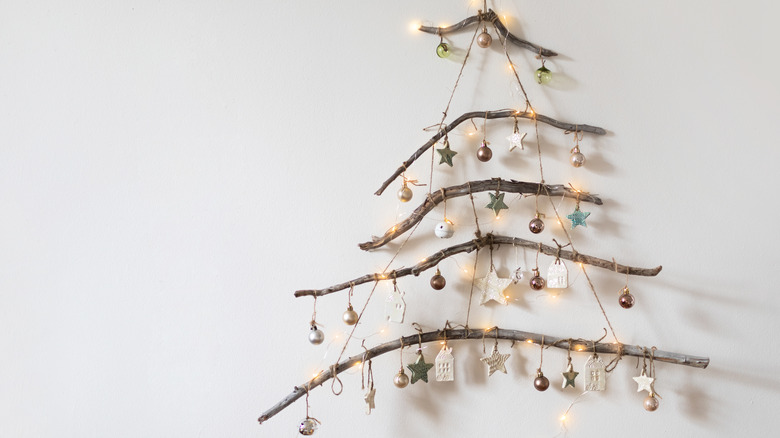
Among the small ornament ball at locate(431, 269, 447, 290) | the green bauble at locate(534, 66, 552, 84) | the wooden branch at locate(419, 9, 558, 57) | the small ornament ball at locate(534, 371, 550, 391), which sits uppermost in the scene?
the wooden branch at locate(419, 9, 558, 57)

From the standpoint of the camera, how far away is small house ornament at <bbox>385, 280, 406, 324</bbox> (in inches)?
50.8

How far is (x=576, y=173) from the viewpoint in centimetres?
134

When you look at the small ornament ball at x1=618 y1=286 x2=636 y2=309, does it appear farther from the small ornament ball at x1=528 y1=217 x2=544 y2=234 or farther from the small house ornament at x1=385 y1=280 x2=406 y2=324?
the small house ornament at x1=385 y1=280 x2=406 y2=324

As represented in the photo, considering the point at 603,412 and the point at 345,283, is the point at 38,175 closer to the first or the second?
the point at 345,283

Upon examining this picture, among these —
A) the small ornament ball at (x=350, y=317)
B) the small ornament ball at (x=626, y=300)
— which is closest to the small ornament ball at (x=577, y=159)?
the small ornament ball at (x=626, y=300)

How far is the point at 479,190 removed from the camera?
1.30m

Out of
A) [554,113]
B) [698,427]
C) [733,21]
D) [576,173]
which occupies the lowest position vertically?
[698,427]

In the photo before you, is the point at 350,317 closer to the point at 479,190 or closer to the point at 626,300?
the point at 479,190

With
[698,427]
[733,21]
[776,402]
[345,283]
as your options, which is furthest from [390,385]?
[733,21]

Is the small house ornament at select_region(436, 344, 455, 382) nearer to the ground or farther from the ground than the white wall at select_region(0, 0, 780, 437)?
nearer to the ground

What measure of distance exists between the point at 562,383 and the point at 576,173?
41 centimetres

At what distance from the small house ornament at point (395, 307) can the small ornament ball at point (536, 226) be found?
0.28m

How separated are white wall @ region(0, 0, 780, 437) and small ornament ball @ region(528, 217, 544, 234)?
Answer: 0.07 meters

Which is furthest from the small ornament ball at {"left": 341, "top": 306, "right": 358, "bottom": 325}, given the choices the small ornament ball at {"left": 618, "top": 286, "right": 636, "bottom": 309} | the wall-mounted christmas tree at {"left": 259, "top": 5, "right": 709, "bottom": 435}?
the small ornament ball at {"left": 618, "top": 286, "right": 636, "bottom": 309}
